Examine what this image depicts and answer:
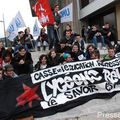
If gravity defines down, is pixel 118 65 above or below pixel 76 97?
above

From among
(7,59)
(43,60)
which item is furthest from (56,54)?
(7,59)

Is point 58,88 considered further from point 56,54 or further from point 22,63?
point 22,63

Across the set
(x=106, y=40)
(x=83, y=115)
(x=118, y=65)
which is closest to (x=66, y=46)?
(x=118, y=65)

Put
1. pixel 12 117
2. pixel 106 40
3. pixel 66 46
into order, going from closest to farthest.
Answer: pixel 12 117 < pixel 66 46 < pixel 106 40

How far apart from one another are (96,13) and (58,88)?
72.8ft

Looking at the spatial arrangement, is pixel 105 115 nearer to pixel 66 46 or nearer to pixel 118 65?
pixel 118 65

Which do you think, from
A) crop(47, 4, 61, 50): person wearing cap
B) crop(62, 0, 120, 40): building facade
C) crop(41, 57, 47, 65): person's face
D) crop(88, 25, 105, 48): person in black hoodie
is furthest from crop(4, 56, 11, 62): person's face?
crop(62, 0, 120, 40): building facade

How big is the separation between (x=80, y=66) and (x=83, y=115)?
1.14 m

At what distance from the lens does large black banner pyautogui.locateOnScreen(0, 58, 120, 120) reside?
8.34m

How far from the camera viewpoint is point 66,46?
1214 centimetres

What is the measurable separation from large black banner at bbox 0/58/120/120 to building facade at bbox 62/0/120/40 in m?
15.6

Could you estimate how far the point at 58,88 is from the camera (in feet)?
28.5

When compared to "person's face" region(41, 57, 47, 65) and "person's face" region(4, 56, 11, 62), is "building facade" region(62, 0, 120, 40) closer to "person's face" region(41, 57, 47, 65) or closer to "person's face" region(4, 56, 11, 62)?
"person's face" region(4, 56, 11, 62)

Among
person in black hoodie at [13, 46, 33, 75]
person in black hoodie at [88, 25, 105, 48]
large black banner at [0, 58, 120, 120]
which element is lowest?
large black banner at [0, 58, 120, 120]
